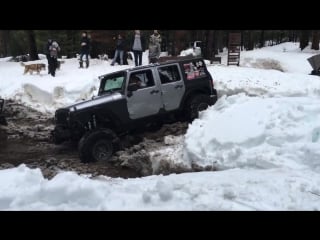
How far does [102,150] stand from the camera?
1059 centimetres

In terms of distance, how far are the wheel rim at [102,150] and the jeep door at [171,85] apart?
2.16m

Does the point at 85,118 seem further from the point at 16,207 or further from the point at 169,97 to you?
the point at 16,207

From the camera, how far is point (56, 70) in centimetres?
2178

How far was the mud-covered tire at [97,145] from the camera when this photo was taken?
1034 cm

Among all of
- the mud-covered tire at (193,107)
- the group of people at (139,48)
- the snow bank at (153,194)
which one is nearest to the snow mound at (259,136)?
the mud-covered tire at (193,107)

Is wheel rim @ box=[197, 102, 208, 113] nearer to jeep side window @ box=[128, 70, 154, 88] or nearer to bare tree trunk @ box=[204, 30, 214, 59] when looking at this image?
jeep side window @ box=[128, 70, 154, 88]

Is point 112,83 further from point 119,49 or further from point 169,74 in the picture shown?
point 119,49

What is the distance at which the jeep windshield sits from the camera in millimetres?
→ 11523

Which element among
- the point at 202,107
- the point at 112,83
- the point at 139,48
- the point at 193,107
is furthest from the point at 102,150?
the point at 139,48

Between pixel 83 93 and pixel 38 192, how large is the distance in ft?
42.3

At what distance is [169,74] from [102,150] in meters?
2.96

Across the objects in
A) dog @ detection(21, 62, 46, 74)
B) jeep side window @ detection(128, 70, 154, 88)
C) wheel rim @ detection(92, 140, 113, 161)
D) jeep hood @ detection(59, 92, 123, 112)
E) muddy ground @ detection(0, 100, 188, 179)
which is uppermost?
jeep side window @ detection(128, 70, 154, 88)

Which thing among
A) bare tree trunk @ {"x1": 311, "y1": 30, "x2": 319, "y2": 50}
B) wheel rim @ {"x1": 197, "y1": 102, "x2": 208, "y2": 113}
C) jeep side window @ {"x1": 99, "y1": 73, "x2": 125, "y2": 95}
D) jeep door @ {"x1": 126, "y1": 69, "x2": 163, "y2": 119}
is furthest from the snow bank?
bare tree trunk @ {"x1": 311, "y1": 30, "x2": 319, "y2": 50}

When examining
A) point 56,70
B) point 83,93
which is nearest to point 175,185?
point 83,93
